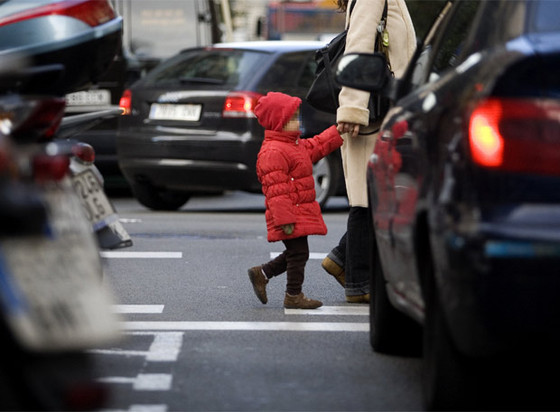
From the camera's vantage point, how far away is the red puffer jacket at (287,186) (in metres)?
7.27

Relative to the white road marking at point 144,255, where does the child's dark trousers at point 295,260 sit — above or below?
above

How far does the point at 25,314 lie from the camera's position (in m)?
3.34

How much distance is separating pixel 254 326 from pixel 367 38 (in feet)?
5.34

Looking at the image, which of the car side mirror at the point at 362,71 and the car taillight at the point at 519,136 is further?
the car side mirror at the point at 362,71

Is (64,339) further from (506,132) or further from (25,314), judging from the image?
(506,132)

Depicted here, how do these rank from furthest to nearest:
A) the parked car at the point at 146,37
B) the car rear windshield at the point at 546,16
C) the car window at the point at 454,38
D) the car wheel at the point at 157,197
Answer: the parked car at the point at 146,37 < the car wheel at the point at 157,197 < the car window at the point at 454,38 < the car rear windshield at the point at 546,16

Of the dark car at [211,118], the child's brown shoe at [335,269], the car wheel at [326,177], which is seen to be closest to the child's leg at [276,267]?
the child's brown shoe at [335,269]

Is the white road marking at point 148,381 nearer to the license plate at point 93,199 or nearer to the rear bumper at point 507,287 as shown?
the license plate at point 93,199

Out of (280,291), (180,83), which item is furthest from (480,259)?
(180,83)

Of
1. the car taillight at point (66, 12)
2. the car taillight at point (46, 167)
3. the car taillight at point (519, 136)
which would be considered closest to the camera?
the car taillight at point (46, 167)

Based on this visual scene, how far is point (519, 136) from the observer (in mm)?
3928

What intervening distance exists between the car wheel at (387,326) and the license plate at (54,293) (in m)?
2.24

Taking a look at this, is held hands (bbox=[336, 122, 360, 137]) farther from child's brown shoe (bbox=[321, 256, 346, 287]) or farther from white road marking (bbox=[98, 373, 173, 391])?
white road marking (bbox=[98, 373, 173, 391])

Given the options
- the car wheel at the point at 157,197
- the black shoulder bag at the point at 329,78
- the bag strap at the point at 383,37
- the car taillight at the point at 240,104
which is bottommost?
the car wheel at the point at 157,197
